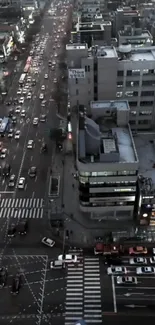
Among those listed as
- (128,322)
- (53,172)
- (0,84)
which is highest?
(0,84)

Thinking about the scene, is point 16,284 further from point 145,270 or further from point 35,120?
point 35,120

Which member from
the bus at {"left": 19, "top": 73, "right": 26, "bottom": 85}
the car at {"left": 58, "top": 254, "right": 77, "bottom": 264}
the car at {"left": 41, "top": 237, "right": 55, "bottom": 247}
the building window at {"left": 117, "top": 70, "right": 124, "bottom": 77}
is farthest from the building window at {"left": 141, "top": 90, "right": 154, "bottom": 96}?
the bus at {"left": 19, "top": 73, "right": 26, "bottom": 85}

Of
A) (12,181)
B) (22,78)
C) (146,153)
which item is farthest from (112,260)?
(22,78)

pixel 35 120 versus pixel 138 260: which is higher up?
pixel 35 120

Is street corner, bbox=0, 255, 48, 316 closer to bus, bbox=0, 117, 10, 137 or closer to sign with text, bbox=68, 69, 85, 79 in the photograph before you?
sign with text, bbox=68, 69, 85, 79

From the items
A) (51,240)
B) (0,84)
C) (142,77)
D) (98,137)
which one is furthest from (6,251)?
(0,84)

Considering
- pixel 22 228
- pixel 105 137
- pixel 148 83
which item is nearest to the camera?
pixel 105 137

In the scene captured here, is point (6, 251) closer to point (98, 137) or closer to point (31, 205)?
point (31, 205)
